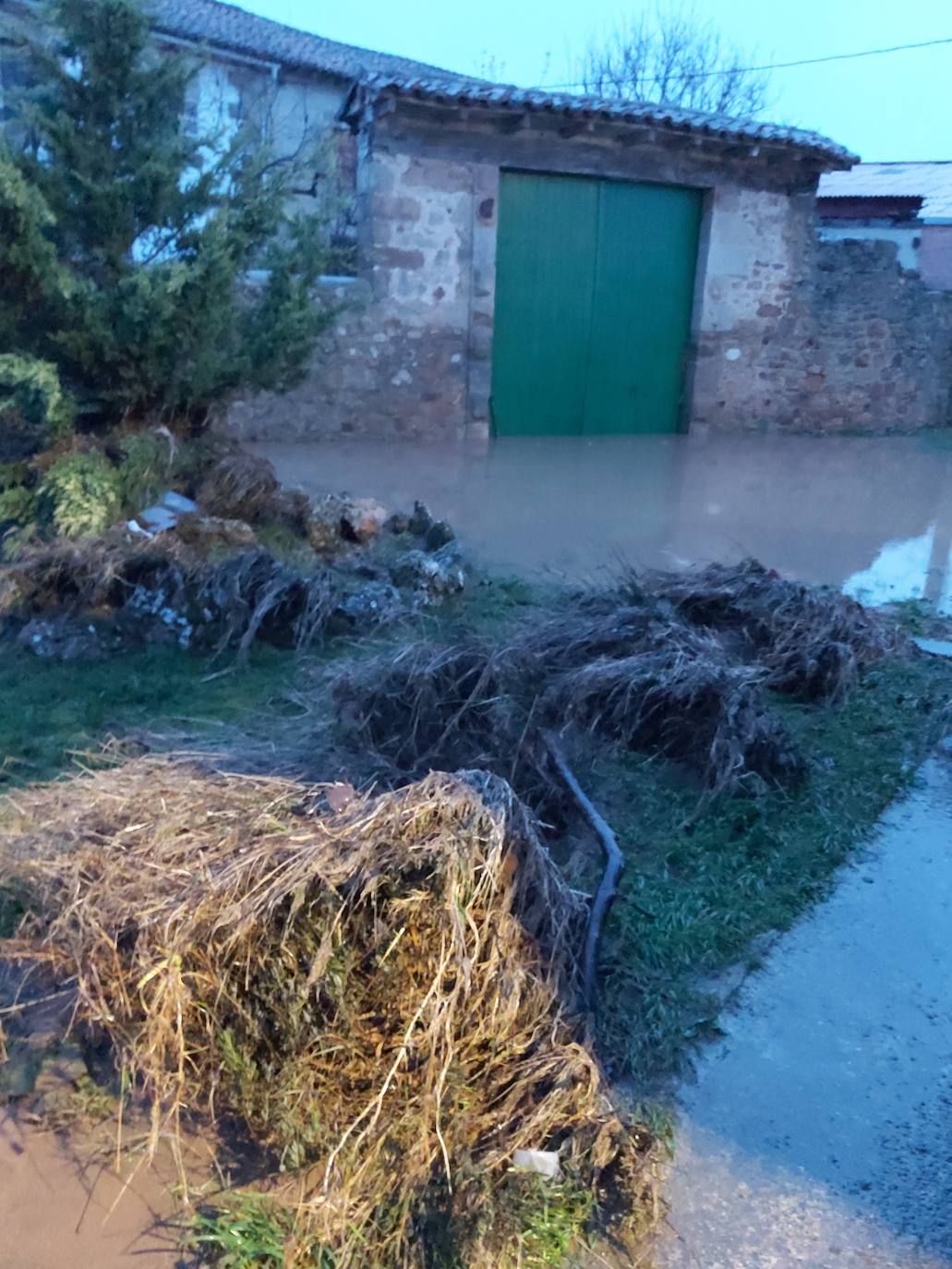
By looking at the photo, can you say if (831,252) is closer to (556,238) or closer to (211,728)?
(556,238)

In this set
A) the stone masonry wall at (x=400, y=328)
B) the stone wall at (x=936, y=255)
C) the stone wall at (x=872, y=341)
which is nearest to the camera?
the stone masonry wall at (x=400, y=328)

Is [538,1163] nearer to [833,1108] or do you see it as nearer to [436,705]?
[833,1108]

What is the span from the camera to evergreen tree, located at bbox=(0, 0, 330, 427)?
17.6 feet

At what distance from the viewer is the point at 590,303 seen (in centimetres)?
1112

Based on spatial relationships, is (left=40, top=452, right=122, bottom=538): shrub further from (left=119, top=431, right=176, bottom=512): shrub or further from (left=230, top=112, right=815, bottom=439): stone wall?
(left=230, top=112, right=815, bottom=439): stone wall

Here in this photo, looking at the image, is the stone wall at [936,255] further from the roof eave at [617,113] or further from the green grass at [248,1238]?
the green grass at [248,1238]

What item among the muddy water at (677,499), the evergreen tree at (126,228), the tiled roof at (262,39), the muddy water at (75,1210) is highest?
the tiled roof at (262,39)

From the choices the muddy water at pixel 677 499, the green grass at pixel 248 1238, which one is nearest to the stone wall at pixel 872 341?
the muddy water at pixel 677 499

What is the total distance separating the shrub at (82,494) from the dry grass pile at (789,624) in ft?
8.39

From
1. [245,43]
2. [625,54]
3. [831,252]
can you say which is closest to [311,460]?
[831,252]

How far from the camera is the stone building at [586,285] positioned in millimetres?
9742

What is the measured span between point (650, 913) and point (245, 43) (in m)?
14.7

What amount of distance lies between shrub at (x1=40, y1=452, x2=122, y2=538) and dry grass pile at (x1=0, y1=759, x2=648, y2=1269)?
3065 mm

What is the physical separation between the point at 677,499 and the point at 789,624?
396 centimetres
